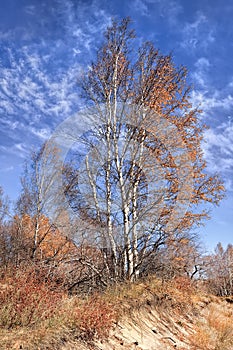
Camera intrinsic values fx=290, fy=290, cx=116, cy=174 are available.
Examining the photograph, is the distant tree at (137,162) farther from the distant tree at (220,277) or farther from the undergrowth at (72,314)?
the distant tree at (220,277)

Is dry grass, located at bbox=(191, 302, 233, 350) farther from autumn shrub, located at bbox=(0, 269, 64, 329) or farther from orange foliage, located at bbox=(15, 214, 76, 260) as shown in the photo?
orange foliage, located at bbox=(15, 214, 76, 260)

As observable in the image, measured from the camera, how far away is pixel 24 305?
4.43m

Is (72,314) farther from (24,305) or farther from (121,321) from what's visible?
(121,321)

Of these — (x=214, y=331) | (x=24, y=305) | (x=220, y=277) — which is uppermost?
(x=220, y=277)

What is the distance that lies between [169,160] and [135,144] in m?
1.14

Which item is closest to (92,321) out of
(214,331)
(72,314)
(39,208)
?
(72,314)

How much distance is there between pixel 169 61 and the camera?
32.9 ft

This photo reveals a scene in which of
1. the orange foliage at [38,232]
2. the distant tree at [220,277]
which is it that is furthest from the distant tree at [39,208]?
the distant tree at [220,277]

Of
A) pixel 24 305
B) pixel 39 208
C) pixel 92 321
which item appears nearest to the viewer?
pixel 24 305

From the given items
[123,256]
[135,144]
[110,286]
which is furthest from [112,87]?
[110,286]

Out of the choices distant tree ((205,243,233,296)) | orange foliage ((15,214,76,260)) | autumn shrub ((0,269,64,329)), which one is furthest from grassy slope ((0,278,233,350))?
distant tree ((205,243,233,296))

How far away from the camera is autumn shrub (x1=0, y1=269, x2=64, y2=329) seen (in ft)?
14.2

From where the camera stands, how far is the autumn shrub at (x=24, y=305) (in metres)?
4.32

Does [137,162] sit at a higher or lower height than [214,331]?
higher
